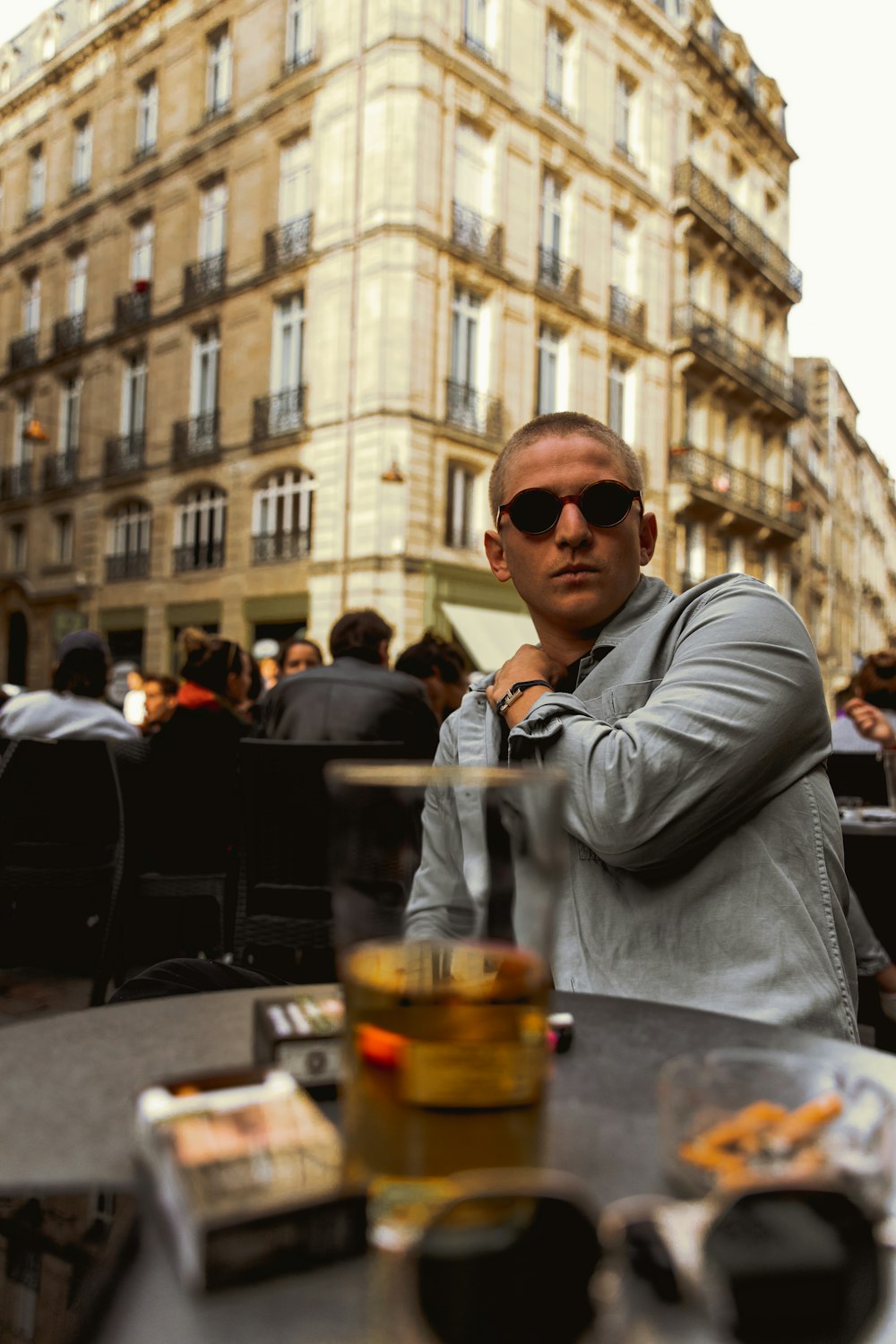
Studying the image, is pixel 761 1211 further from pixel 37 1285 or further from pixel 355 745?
pixel 355 745

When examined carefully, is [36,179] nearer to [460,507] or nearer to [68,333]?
[68,333]

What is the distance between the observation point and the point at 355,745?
3416mm

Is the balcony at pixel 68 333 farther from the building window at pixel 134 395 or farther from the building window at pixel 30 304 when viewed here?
the building window at pixel 134 395

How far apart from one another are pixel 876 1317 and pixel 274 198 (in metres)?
19.9

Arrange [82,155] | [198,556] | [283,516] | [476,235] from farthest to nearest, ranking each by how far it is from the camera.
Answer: [82,155] < [198,556] < [283,516] < [476,235]

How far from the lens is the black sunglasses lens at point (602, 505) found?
1.70 metres

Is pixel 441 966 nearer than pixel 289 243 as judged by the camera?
Yes

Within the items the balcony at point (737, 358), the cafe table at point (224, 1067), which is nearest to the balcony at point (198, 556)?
the balcony at point (737, 358)

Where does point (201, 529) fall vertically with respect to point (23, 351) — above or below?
below

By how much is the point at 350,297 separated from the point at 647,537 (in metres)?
15.7

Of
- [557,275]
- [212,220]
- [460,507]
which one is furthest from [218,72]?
[460,507]

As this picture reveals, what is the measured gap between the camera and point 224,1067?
87 centimetres

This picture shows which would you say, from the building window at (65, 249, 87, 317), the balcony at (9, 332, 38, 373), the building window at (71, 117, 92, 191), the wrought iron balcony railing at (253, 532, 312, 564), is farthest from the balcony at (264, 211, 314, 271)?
the balcony at (9, 332, 38, 373)

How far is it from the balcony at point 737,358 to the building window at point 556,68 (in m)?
4.81
